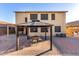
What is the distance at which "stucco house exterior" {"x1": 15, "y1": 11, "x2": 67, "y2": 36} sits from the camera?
14.8 ft

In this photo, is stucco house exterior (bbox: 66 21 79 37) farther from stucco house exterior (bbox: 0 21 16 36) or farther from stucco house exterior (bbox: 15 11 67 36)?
stucco house exterior (bbox: 0 21 16 36)

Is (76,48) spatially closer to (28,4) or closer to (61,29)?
(61,29)

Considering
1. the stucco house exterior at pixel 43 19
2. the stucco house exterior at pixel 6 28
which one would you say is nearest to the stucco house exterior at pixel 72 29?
the stucco house exterior at pixel 43 19

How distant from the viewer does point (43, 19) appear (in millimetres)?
4555

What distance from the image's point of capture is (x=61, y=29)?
4539 millimetres

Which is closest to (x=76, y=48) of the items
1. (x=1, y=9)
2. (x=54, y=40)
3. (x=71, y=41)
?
(x=71, y=41)

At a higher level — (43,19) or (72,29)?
(43,19)

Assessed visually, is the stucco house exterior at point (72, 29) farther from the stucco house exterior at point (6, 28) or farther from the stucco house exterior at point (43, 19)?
the stucco house exterior at point (6, 28)

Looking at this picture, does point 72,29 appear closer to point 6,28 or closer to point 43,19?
point 43,19

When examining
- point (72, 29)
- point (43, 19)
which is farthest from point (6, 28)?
point (72, 29)

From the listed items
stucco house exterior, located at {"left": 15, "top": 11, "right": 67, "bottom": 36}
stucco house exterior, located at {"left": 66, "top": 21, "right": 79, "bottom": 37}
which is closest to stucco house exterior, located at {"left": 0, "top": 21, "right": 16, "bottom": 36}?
stucco house exterior, located at {"left": 15, "top": 11, "right": 67, "bottom": 36}

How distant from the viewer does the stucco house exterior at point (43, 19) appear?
4500 mm

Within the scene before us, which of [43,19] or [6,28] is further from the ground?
[43,19]

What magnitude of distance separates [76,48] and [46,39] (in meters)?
0.59
